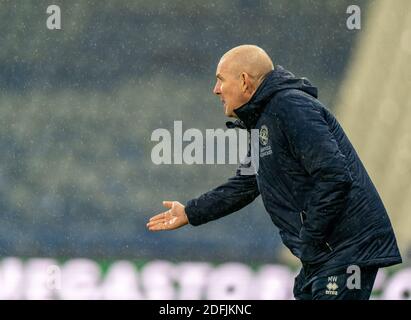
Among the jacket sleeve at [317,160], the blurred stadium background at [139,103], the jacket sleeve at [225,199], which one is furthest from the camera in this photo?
the blurred stadium background at [139,103]

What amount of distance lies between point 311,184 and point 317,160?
183 mm

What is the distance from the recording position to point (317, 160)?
3.75 m

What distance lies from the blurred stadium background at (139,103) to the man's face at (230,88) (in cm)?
393

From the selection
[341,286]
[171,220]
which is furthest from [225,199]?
[341,286]

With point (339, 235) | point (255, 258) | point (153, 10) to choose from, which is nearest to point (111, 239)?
point (255, 258)

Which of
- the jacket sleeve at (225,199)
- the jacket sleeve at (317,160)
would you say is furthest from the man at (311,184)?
the jacket sleeve at (225,199)

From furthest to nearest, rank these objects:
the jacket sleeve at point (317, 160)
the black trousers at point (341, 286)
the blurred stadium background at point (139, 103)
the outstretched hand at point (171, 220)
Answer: the blurred stadium background at point (139, 103) < the outstretched hand at point (171, 220) < the black trousers at point (341, 286) < the jacket sleeve at point (317, 160)

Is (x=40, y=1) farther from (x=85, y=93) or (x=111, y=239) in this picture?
(x=111, y=239)

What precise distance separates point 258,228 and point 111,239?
1290 mm

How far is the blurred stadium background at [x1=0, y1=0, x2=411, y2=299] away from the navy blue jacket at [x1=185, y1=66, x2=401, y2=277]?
4.05 m

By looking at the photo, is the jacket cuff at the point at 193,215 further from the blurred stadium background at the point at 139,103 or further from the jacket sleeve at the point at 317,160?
the blurred stadium background at the point at 139,103

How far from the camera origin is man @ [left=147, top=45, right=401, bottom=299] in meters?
3.77

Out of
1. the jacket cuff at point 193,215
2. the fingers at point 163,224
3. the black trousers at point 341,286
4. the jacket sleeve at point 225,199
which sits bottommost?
the black trousers at point 341,286

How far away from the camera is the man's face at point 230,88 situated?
4.11m
